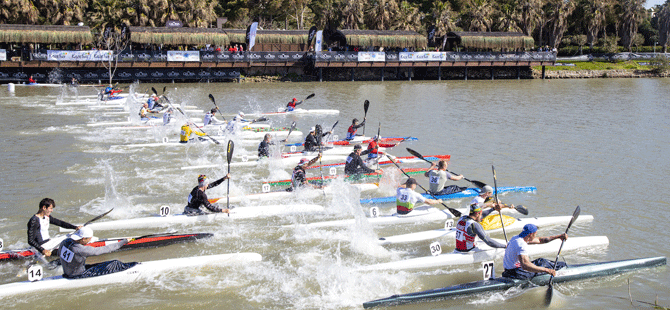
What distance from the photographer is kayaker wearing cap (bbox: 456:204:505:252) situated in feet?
29.3

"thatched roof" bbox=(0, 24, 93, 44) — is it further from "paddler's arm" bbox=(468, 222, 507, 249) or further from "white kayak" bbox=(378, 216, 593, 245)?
"paddler's arm" bbox=(468, 222, 507, 249)

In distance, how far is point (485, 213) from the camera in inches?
399

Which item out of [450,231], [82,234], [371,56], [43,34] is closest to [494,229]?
[450,231]

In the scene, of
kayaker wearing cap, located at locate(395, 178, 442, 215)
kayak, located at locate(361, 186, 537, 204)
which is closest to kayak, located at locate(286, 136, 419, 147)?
kayak, located at locate(361, 186, 537, 204)

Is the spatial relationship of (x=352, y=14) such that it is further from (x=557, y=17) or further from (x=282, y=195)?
(x=282, y=195)

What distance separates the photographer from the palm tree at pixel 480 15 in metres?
55.3

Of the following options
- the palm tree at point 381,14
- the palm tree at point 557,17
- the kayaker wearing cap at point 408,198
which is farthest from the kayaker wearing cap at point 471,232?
the palm tree at point 557,17

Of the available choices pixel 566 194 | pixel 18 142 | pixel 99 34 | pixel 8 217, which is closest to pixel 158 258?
pixel 8 217

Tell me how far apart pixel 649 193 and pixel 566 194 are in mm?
2212

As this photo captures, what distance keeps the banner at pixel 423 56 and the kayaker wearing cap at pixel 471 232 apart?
129ft

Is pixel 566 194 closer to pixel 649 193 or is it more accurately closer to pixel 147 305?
pixel 649 193

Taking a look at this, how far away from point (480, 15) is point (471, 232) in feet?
165

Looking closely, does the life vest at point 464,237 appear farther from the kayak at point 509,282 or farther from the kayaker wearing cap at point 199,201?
the kayaker wearing cap at point 199,201

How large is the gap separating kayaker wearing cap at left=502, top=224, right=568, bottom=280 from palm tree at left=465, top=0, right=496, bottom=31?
50.2 m
